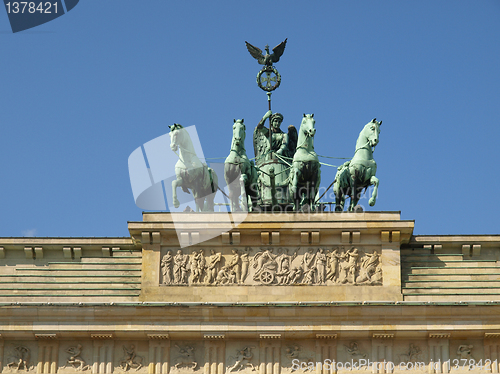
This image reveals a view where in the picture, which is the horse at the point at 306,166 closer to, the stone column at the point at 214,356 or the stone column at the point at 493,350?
the stone column at the point at 214,356

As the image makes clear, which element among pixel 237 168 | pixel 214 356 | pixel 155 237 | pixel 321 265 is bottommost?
pixel 214 356

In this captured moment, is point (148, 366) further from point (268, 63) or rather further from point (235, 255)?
point (268, 63)

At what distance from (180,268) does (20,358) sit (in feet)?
14.3

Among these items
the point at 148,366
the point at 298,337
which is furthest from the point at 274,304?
the point at 148,366

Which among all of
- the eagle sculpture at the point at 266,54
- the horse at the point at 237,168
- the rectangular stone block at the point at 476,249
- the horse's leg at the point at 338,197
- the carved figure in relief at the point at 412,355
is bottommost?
the carved figure in relief at the point at 412,355

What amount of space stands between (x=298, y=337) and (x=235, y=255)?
258 centimetres

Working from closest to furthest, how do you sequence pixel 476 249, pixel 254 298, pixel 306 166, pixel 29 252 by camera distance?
1. pixel 254 298
2. pixel 476 249
3. pixel 29 252
4. pixel 306 166

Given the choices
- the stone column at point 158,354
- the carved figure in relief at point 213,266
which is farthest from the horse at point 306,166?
the stone column at point 158,354

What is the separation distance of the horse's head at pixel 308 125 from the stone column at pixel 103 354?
277 inches

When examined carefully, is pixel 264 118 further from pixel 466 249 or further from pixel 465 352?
pixel 465 352

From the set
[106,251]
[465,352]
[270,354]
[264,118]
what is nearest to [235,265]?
[270,354]

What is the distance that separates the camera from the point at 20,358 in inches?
1297

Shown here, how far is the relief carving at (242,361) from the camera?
3266cm

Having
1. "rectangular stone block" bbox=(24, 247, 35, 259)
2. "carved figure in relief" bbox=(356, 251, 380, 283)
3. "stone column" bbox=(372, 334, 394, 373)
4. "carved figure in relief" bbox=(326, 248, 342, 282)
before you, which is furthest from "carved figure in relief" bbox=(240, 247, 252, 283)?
"rectangular stone block" bbox=(24, 247, 35, 259)
